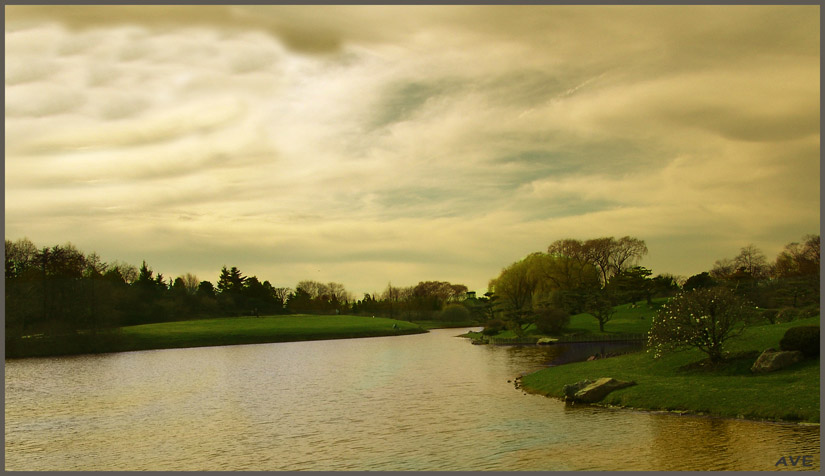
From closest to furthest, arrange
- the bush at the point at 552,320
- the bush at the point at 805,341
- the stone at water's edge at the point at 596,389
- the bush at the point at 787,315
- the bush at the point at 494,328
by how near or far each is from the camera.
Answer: the bush at the point at 805,341, the stone at water's edge at the point at 596,389, the bush at the point at 787,315, the bush at the point at 552,320, the bush at the point at 494,328

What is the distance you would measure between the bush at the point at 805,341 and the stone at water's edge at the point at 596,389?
25.4 feet

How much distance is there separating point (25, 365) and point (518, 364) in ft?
190

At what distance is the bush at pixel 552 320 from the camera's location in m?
84.3

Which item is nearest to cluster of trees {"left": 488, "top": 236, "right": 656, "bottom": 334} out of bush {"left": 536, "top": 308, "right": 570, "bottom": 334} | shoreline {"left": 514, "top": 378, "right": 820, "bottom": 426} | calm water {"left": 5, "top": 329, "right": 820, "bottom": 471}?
bush {"left": 536, "top": 308, "right": 570, "bottom": 334}

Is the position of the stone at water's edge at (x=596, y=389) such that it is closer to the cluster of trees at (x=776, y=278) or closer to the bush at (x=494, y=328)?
the cluster of trees at (x=776, y=278)

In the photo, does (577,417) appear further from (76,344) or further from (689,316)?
(76,344)

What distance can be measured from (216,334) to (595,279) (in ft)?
249

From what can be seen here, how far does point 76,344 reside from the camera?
90.9 meters

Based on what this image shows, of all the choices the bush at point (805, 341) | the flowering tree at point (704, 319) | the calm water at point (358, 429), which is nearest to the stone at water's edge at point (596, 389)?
the calm water at point (358, 429)

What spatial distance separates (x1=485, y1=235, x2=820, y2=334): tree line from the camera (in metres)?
86.9

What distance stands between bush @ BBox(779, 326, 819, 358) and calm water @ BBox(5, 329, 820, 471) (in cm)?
879

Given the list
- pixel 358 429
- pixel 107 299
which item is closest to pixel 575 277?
pixel 107 299

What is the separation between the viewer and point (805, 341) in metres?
30.0

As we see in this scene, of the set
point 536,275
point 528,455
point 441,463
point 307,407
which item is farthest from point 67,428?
point 536,275
